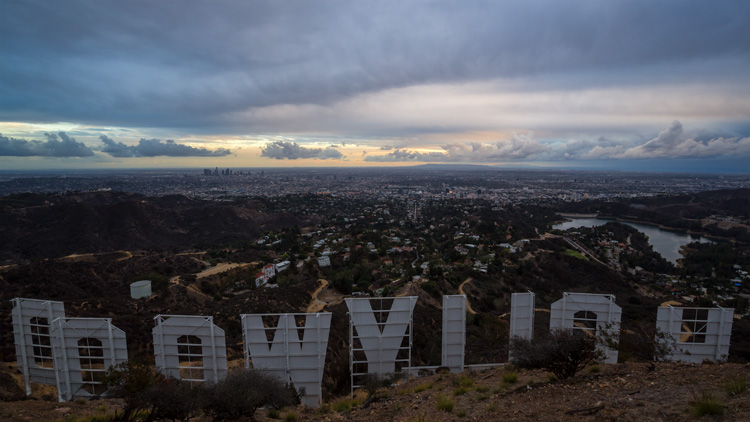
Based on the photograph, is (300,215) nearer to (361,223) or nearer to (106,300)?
(361,223)

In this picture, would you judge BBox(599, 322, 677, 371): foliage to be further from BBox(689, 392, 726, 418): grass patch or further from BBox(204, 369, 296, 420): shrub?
BBox(204, 369, 296, 420): shrub

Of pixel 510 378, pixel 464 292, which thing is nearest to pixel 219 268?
pixel 464 292

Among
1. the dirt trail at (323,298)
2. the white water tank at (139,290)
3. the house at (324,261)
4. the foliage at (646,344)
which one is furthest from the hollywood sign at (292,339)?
the house at (324,261)

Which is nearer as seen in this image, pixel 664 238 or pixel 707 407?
pixel 707 407

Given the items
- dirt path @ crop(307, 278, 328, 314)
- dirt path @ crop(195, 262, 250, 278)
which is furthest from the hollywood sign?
dirt path @ crop(195, 262, 250, 278)

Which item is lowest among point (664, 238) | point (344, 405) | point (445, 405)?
point (664, 238)

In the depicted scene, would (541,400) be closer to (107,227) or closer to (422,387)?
(422,387)
